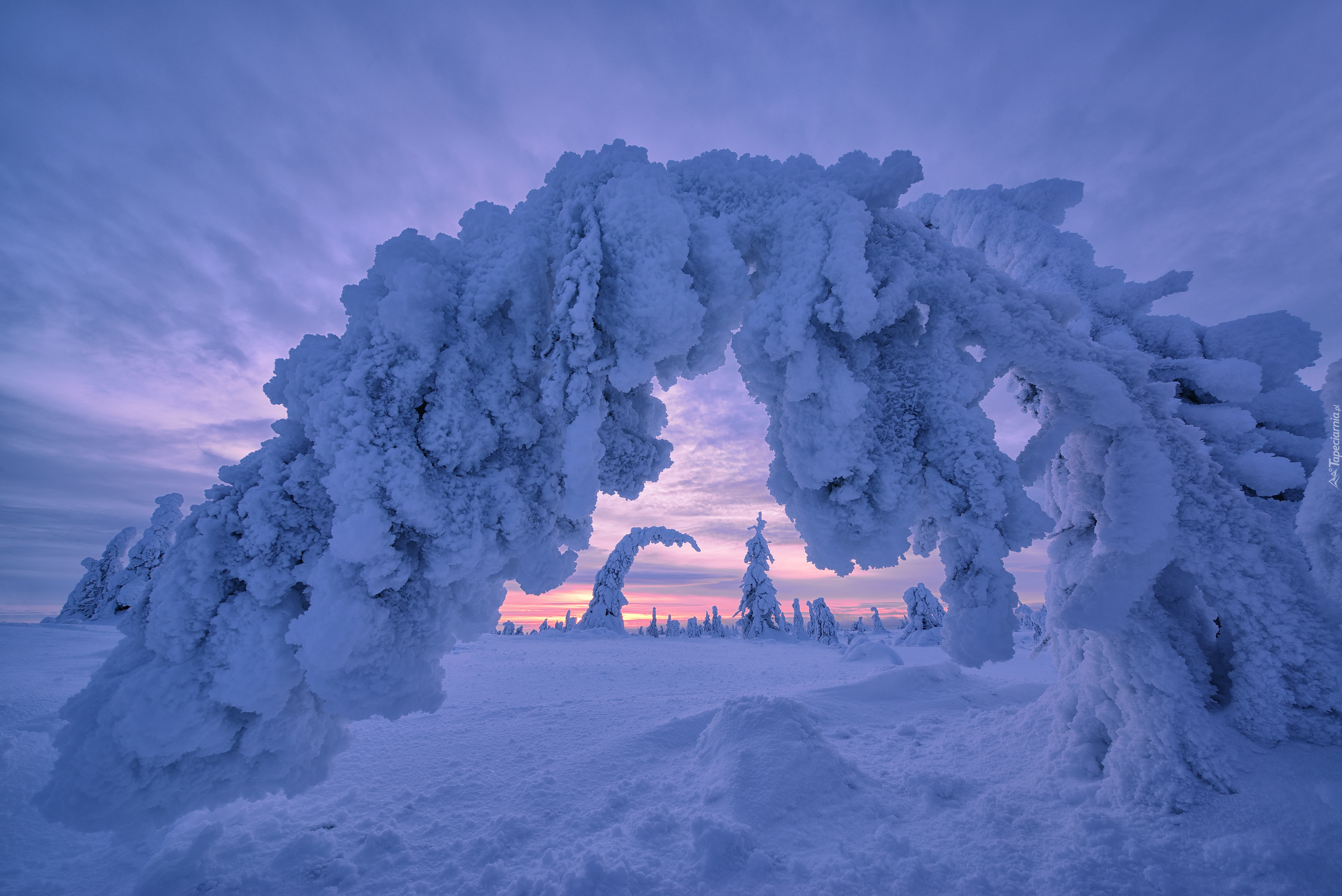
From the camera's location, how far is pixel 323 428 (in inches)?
123

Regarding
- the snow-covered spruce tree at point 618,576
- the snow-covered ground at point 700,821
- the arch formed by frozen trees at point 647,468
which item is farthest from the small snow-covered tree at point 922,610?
the arch formed by frozen trees at point 647,468

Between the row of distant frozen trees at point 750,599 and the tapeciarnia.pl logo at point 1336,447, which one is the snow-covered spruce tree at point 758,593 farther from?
the tapeciarnia.pl logo at point 1336,447

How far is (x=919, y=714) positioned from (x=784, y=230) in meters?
6.27

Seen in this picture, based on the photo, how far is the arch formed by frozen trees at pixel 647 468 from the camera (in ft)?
9.93

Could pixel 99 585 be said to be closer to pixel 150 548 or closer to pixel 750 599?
pixel 150 548

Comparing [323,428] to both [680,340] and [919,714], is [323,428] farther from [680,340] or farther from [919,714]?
[919,714]

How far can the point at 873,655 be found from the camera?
11.8m

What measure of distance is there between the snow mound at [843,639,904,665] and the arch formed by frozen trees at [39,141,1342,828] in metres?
8.07

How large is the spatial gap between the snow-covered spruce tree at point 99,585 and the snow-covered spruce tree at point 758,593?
105ft

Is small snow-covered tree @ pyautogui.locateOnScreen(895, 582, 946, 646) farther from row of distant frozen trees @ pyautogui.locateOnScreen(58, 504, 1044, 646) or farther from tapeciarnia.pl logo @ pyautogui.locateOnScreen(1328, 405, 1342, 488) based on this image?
tapeciarnia.pl logo @ pyautogui.locateOnScreen(1328, 405, 1342, 488)

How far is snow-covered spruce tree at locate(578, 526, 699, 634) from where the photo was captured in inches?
965

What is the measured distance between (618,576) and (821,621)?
46.2ft

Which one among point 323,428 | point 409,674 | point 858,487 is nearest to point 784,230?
point 858,487

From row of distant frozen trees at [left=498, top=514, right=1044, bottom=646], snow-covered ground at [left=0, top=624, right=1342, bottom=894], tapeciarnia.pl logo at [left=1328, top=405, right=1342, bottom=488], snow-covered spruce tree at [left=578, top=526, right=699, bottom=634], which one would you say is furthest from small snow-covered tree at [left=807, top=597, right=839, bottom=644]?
tapeciarnia.pl logo at [left=1328, top=405, right=1342, bottom=488]
